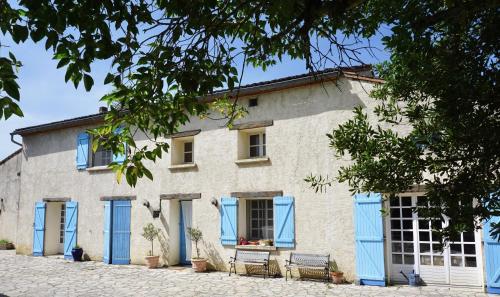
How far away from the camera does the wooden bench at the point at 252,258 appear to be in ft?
37.0

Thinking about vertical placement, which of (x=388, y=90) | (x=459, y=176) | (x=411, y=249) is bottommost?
(x=411, y=249)

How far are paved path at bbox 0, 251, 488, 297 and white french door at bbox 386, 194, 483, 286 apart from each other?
0.35m

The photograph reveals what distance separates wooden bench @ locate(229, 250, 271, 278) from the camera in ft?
37.0

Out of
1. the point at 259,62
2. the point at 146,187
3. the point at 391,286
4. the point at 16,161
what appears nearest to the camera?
the point at 259,62

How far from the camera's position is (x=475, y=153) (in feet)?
8.98

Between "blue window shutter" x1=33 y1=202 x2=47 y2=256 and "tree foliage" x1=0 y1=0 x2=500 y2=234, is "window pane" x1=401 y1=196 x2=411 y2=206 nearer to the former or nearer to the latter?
"tree foliage" x1=0 y1=0 x2=500 y2=234

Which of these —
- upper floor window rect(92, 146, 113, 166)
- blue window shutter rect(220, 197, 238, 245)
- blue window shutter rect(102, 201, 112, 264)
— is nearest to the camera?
blue window shutter rect(220, 197, 238, 245)

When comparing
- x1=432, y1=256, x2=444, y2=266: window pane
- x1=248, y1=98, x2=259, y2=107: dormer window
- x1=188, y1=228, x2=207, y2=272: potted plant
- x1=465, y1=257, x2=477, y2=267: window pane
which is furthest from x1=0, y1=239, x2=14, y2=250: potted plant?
x1=465, y1=257, x2=477, y2=267: window pane

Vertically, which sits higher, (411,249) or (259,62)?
(259,62)

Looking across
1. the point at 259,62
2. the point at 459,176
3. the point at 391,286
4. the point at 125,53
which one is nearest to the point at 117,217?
the point at 391,286

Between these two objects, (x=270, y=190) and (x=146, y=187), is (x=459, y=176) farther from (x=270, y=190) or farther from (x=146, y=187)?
(x=146, y=187)

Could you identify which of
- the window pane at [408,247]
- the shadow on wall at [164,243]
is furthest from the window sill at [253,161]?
the window pane at [408,247]

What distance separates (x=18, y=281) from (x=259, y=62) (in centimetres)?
976

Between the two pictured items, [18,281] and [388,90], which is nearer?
[388,90]
